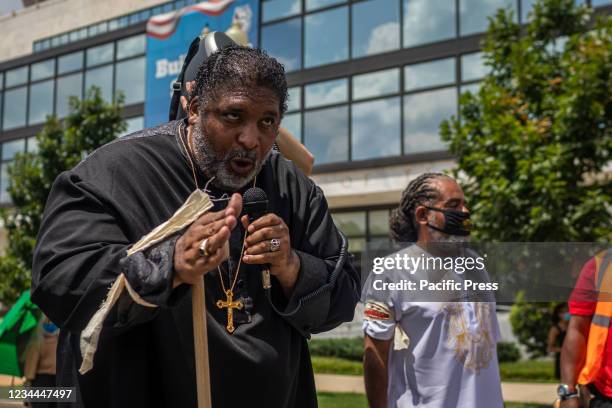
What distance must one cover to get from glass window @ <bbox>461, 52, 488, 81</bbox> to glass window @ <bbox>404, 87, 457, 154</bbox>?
56 cm

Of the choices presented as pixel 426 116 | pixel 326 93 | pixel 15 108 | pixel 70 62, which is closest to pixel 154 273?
pixel 426 116

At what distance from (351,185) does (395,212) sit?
69.6 feet

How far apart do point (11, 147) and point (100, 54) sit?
248 inches

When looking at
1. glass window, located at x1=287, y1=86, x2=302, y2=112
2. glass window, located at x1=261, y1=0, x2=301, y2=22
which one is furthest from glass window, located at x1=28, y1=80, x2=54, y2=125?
glass window, located at x1=287, y1=86, x2=302, y2=112

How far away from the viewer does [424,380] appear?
12.3 ft

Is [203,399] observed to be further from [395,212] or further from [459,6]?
[459,6]

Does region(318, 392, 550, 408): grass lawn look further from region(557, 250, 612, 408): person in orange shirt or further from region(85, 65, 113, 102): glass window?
region(85, 65, 113, 102): glass window

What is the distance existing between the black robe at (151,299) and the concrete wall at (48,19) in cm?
3634

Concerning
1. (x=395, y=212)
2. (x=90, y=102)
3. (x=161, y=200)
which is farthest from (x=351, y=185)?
(x=161, y=200)

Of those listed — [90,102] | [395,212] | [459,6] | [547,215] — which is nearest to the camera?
[395,212]

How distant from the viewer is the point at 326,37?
2681cm

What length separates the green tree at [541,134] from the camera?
30.7 feet

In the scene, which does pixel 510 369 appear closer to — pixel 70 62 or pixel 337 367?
pixel 337 367

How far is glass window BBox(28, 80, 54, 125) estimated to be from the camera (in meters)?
35.3
